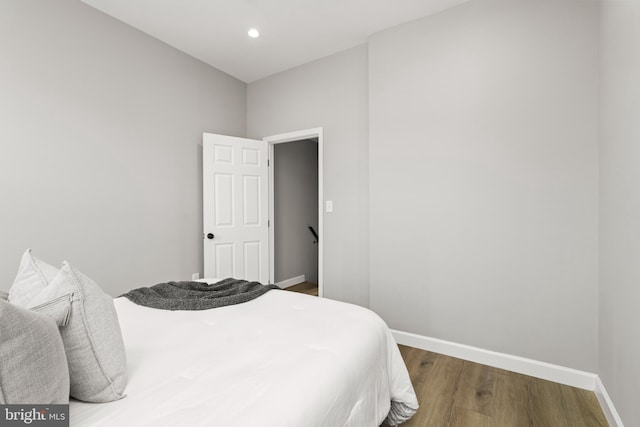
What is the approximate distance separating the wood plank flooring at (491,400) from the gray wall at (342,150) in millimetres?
1083

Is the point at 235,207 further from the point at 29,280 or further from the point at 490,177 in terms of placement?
the point at 490,177

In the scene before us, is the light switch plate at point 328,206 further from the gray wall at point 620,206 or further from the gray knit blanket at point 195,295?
the gray wall at point 620,206

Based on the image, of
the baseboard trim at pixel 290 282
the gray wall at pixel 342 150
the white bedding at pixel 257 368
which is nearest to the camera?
the white bedding at pixel 257 368

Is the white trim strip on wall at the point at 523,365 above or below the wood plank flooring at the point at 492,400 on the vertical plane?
above

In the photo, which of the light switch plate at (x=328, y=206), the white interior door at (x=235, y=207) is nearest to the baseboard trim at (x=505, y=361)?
the light switch plate at (x=328, y=206)

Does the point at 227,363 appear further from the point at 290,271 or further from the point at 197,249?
the point at 290,271

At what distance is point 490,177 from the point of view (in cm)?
229

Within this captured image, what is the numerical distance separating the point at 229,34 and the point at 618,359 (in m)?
3.75

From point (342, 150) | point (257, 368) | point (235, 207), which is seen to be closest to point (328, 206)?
point (342, 150)

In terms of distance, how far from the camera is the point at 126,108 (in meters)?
2.71

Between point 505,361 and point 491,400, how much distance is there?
0.49 metres

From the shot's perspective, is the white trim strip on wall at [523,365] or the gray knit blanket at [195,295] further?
the white trim strip on wall at [523,365]

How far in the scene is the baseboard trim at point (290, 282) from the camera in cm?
439

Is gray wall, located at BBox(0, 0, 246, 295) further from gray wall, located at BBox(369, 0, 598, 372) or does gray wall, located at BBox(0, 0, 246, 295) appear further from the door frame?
gray wall, located at BBox(369, 0, 598, 372)
